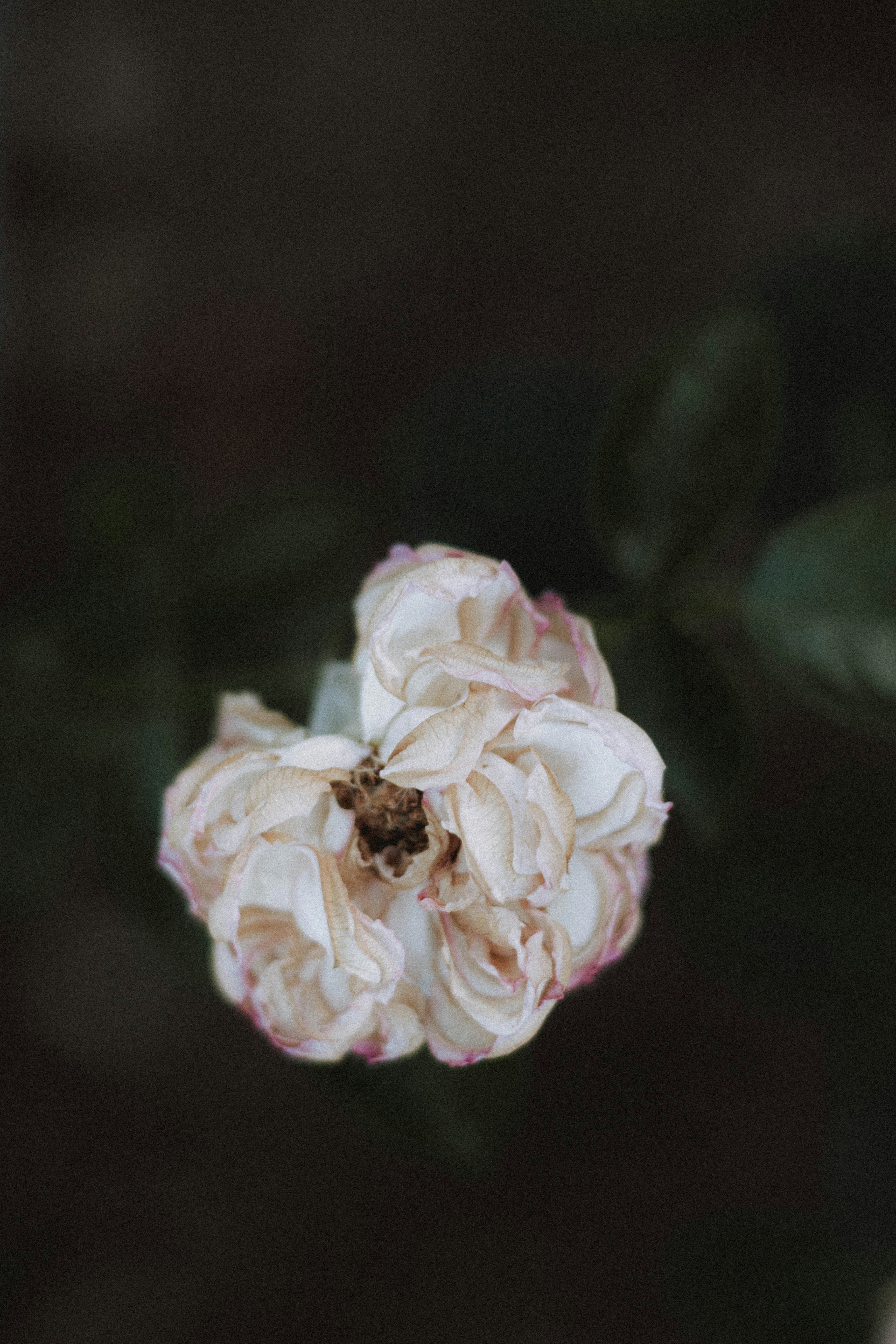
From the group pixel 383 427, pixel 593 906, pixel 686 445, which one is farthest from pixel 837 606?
pixel 383 427

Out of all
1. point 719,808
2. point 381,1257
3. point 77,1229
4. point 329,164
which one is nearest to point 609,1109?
point 381,1257

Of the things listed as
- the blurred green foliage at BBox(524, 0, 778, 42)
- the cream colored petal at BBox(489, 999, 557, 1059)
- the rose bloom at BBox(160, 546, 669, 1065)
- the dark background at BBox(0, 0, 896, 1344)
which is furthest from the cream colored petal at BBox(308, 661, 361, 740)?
the blurred green foliage at BBox(524, 0, 778, 42)

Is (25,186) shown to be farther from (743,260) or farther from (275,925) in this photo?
(275,925)

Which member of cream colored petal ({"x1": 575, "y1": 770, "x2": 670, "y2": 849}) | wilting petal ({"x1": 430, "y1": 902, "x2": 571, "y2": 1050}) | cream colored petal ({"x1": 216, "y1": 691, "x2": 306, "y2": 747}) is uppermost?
cream colored petal ({"x1": 216, "y1": 691, "x2": 306, "y2": 747})

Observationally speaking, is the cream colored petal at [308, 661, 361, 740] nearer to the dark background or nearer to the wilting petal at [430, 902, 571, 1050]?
the wilting petal at [430, 902, 571, 1050]

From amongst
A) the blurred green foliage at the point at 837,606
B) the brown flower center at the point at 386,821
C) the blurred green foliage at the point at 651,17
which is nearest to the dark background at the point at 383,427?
the blurred green foliage at the point at 651,17

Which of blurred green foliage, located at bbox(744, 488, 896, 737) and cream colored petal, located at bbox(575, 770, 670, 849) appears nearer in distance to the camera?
cream colored petal, located at bbox(575, 770, 670, 849)

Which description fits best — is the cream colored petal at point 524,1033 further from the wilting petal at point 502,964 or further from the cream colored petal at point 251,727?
the cream colored petal at point 251,727
